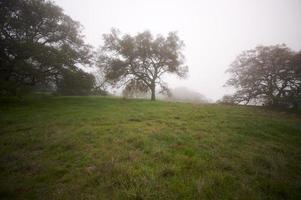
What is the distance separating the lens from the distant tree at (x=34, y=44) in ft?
56.5

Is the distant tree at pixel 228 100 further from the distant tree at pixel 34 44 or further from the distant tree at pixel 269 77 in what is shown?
the distant tree at pixel 34 44

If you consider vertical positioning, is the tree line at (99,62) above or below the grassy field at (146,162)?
above

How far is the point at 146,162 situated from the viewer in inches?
251

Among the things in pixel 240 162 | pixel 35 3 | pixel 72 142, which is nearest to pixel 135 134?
pixel 72 142

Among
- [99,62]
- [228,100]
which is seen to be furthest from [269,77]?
[99,62]

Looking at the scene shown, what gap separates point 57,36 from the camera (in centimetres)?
2091

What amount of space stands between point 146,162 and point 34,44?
749 inches

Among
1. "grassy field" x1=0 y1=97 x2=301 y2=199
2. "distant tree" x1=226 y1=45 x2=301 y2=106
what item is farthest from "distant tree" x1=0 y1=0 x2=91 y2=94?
"distant tree" x1=226 y1=45 x2=301 y2=106

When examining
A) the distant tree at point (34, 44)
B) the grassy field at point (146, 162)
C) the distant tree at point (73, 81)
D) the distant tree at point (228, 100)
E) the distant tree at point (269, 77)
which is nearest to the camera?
the grassy field at point (146, 162)

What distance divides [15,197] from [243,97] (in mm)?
29456

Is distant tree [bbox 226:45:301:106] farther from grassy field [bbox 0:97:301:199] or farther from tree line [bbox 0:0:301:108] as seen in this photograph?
grassy field [bbox 0:97:301:199]

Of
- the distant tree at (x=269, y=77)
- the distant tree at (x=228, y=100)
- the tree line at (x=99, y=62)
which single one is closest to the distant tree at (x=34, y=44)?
the tree line at (x=99, y=62)

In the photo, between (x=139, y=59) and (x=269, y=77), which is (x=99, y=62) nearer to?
(x=139, y=59)

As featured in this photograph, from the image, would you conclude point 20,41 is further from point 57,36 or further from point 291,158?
point 291,158
